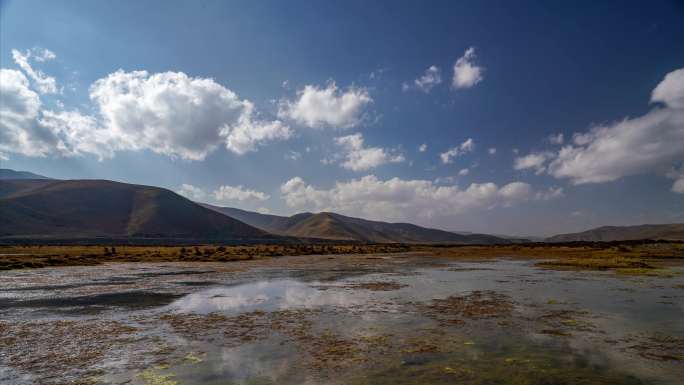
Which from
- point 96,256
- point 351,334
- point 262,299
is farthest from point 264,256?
point 351,334

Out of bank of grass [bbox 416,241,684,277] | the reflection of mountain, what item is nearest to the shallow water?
the reflection of mountain

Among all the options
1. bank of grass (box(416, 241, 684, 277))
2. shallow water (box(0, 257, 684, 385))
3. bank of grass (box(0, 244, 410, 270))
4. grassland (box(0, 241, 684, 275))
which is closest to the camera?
shallow water (box(0, 257, 684, 385))

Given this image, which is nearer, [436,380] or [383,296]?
[436,380]

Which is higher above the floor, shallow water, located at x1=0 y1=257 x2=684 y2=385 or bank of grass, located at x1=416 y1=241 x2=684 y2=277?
bank of grass, located at x1=416 y1=241 x2=684 y2=277

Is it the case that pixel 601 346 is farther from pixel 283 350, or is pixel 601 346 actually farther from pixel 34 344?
pixel 34 344

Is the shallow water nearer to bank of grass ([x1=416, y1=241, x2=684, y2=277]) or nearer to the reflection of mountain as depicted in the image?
the reflection of mountain

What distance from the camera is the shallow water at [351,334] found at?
464 inches

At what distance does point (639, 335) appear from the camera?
16219mm

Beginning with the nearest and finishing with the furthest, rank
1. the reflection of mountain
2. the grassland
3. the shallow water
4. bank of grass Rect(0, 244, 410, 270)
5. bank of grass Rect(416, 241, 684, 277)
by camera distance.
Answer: the shallow water < the reflection of mountain < bank of grass Rect(416, 241, 684, 277) < the grassland < bank of grass Rect(0, 244, 410, 270)

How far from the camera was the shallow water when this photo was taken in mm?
11797

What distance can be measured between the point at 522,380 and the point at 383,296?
16.4 metres

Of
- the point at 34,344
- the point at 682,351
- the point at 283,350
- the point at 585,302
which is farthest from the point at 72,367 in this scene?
the point at 585,302

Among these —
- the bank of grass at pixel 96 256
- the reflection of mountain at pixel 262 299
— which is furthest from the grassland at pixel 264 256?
the reflection of mountain at pixel 262 299

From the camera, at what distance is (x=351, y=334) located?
54.6 ft
